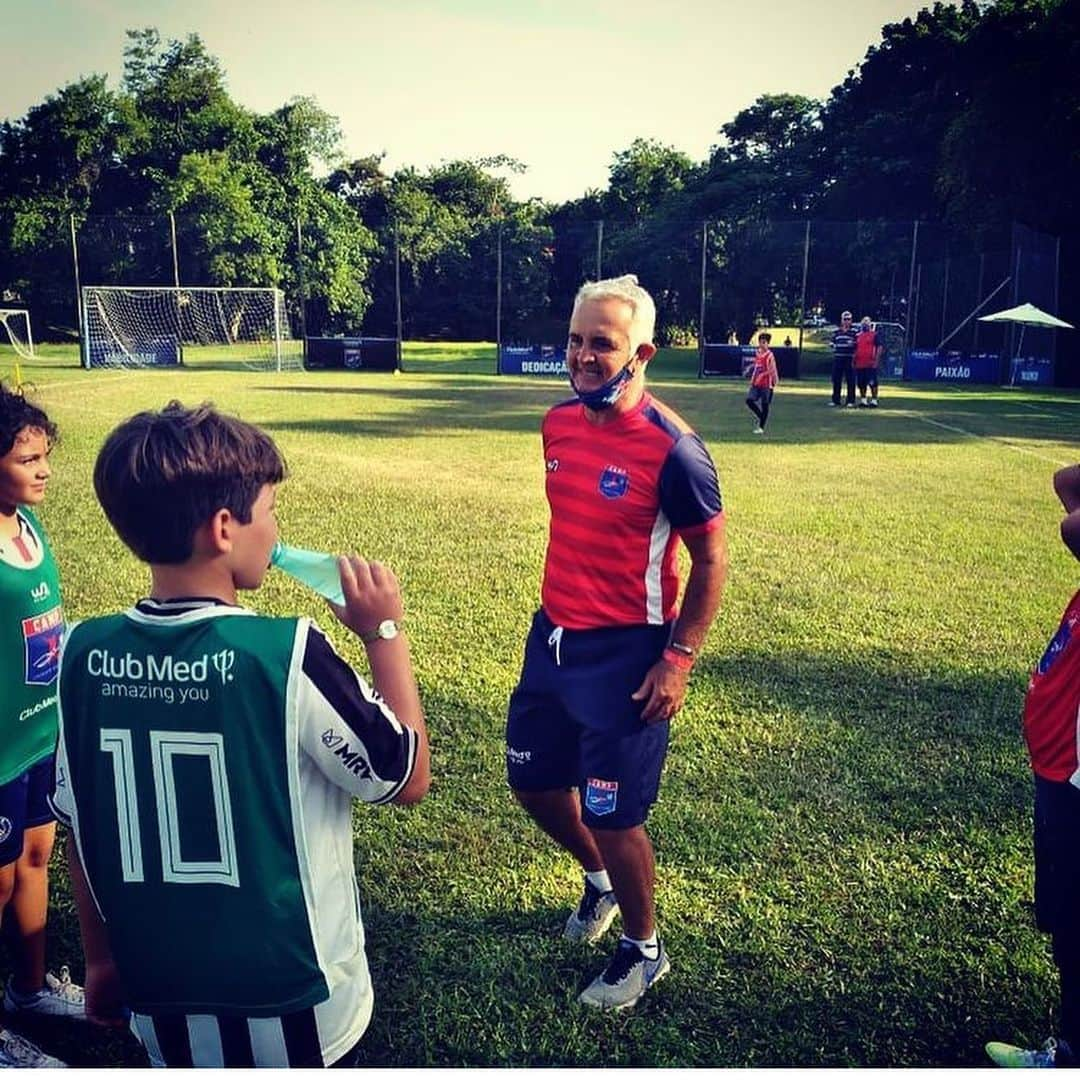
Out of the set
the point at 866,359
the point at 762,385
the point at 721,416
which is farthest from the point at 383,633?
the point at 866,359

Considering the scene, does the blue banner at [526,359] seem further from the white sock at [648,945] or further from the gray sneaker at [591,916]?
the white sock at [648,945]

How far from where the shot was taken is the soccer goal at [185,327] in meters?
32.6

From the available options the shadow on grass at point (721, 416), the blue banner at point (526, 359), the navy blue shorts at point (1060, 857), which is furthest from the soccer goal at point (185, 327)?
the navy blue shorts at point (1060, 857)

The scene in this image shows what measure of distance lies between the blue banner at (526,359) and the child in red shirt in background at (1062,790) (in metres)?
30.3

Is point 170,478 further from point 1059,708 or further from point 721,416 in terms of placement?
point 721,416

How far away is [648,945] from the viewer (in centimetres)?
320

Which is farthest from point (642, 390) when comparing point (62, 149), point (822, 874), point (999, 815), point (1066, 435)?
point (62, 149)

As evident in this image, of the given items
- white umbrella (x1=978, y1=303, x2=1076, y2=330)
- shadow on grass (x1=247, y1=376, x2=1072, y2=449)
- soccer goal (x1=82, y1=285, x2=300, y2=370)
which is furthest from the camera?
soccer goal (x1=82, y1=285, x2=300, y2=370)

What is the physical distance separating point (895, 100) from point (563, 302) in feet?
52.6

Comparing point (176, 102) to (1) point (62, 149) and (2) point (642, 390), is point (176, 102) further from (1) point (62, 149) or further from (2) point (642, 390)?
(2) point (642, 390)

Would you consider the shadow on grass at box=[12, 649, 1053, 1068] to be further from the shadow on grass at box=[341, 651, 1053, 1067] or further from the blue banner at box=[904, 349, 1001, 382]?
the blue banner at box=[904, 349, 1001, 382]

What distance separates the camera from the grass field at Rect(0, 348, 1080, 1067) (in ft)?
10.1

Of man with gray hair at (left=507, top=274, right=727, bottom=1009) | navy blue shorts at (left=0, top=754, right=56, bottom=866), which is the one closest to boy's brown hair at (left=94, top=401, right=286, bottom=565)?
navy blue shorts at (left=0, top=754, right=56, bottom=866)

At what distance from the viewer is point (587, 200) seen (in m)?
56.3
